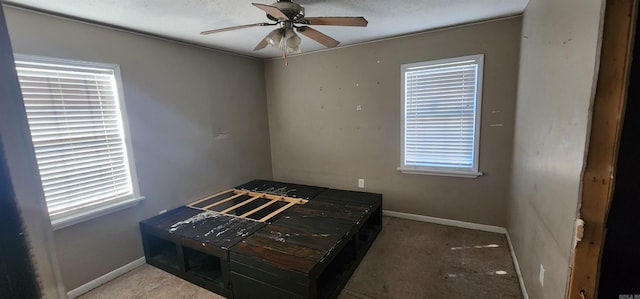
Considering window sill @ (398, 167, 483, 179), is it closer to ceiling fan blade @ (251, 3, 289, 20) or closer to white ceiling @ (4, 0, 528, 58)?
white ceiling @ (4, 0, 528, 58)

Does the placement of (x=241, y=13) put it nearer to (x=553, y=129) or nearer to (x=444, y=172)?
(x=553, y=129)

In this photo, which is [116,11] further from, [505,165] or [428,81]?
[505,165]

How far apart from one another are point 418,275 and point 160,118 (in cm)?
304

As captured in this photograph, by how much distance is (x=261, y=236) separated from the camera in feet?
7.57

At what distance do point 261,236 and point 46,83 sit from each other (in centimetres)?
211

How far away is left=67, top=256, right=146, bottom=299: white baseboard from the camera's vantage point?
2262 millimetres

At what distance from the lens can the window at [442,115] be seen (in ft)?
9.66

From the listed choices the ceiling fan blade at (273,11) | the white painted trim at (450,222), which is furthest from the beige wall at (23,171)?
the white painted trim at (450,222)

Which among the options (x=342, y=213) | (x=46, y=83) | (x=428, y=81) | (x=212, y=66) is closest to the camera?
(x=46, y=83)

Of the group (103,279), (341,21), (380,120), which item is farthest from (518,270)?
(103,279)

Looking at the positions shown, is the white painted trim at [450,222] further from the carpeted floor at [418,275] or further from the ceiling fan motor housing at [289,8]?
the ceiling fan motor housing at [289,8]

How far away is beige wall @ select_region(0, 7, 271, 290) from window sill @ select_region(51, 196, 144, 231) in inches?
2.4

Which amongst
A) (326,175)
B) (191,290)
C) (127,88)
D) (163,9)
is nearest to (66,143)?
(127,88)

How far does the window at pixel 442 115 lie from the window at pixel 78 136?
3123mm
